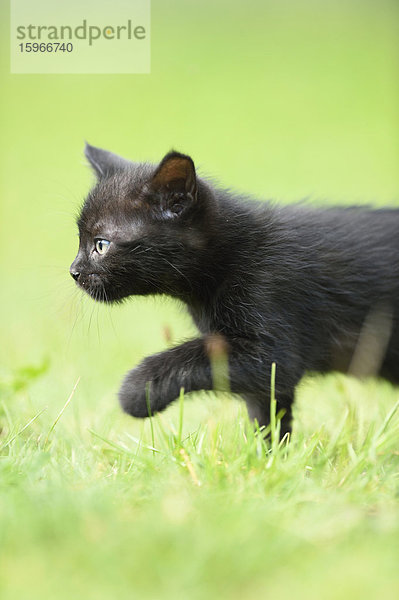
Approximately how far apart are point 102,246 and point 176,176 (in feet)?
1.41

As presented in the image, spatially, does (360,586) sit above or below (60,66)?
below

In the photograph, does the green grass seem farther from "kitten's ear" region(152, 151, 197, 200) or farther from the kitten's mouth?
"kitten's ear" region(152, 151, 197, 200)

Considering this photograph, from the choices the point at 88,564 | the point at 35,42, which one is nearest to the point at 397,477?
the point at 88,564

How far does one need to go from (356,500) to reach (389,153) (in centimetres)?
772

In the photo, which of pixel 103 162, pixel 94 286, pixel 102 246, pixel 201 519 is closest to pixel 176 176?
pixel 102 246

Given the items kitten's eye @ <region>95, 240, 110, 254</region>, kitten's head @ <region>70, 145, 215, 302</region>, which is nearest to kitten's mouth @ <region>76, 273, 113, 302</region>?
kitten's head @ <region>70, 145, 215, 302</region>

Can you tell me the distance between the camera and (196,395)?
2.71 meters

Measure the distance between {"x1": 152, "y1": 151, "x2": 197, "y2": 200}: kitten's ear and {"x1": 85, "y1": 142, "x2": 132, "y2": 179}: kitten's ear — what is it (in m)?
0.47

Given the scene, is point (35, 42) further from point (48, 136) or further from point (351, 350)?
point (48, 136)

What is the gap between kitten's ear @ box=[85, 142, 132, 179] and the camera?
3160 millimetres

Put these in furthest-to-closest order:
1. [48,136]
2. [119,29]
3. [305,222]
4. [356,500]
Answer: [48,136] < [119,29] < [305,222] < [356,500]

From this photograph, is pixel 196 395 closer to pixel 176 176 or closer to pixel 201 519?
pixel 176 176

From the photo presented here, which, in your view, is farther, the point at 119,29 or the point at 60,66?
the point at 60,66

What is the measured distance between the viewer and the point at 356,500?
192 cm
